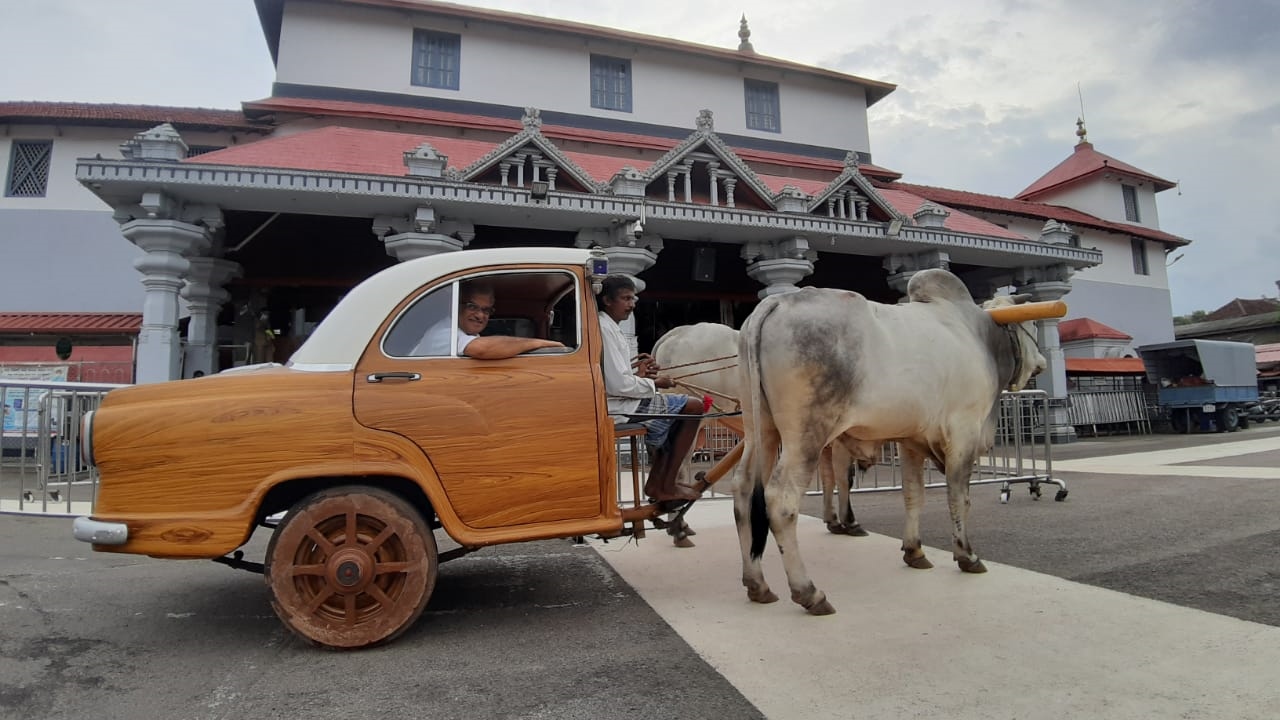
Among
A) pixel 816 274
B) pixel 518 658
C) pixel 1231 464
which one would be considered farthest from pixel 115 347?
pixel 1231 464

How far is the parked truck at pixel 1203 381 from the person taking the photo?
17672 mm

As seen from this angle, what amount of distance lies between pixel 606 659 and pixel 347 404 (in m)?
1.67

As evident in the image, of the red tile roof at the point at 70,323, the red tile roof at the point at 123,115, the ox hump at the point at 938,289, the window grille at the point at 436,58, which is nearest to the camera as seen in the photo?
the ox hump at the point at 938,289

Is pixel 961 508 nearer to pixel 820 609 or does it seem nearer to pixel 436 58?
pixel 820 609

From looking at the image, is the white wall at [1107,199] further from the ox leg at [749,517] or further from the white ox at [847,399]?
the ox leg at [749,517]

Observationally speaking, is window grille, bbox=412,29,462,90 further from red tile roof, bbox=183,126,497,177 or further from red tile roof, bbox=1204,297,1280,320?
red tile roof, bbox=1204,297,1280,320

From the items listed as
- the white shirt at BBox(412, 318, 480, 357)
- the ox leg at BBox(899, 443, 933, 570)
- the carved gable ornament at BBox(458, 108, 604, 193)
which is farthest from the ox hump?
the carved gable ornament at BBox(458, 108, 604, 193)

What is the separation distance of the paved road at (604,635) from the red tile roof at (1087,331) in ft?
61.1

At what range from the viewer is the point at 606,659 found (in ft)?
9.17

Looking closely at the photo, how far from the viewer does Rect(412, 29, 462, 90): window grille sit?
1809 cm

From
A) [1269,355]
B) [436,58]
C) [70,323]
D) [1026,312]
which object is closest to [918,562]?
[1026,312]

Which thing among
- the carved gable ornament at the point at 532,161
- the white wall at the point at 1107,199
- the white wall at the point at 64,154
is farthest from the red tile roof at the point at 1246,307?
the white wall at the point at 64,154

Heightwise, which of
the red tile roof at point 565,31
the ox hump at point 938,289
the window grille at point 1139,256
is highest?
the red tile roof at point 565,31

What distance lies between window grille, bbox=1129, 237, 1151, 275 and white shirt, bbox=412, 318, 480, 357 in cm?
3003
